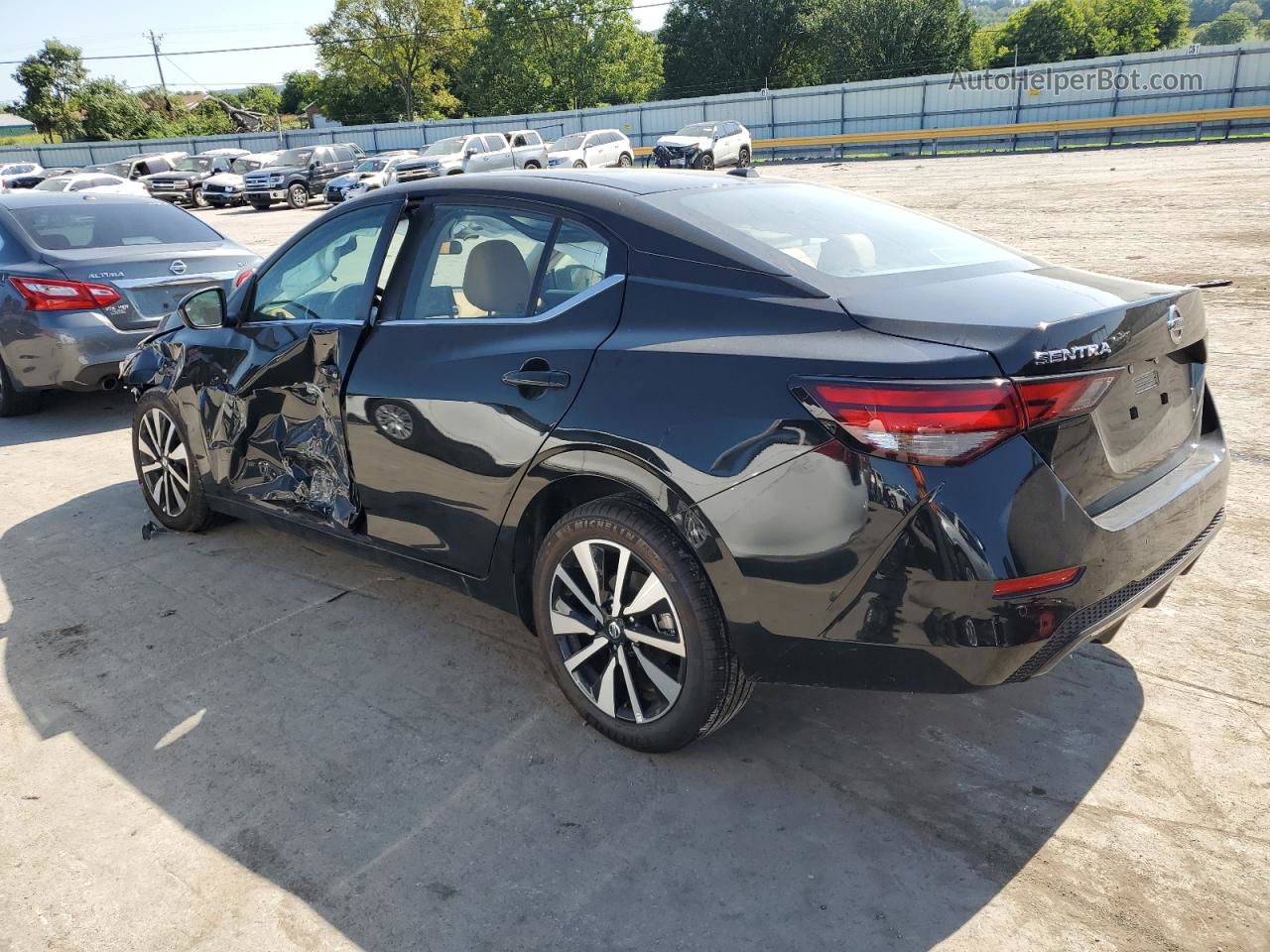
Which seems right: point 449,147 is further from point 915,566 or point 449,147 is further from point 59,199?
point 915,566

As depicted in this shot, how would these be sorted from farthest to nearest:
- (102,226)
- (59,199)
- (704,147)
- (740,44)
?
1. (740,44)
2. (704,147)
3. (59,199)
4. (102,226)

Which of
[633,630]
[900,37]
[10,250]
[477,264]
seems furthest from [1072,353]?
[900,37]

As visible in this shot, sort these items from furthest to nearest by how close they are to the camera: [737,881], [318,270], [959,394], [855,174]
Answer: [855,174], [318,270], [737,881], [959,394]

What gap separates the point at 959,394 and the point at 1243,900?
1.40 m

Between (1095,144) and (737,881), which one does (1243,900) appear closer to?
(737,881)

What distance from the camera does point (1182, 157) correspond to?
86.3 ft

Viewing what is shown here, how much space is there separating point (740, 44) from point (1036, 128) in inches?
1595

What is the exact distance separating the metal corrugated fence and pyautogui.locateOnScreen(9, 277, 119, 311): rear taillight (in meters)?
35.4

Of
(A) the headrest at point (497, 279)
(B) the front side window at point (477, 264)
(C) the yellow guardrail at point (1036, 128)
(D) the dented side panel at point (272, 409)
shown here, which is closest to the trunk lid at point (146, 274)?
(D) the dented side panel at point (272, 409)

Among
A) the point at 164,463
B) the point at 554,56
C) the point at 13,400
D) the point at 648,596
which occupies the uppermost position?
the point at 554,56

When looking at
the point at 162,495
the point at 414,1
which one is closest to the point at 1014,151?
the point at 162,495

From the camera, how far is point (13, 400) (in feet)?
25.3

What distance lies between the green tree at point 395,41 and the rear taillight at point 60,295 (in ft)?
237

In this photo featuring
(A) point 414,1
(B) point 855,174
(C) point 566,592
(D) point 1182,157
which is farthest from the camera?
(A) point 414,1
